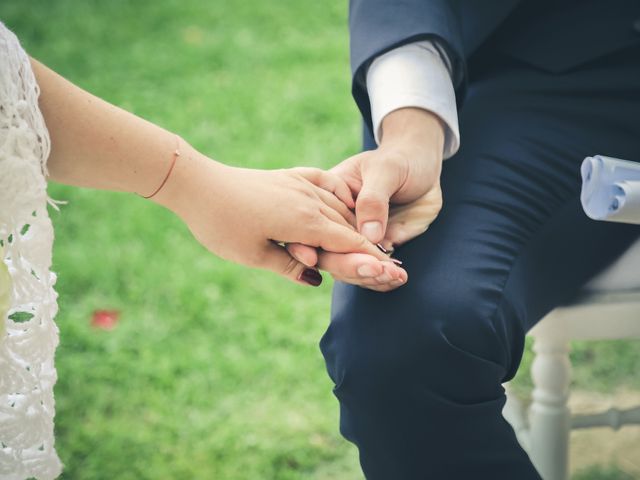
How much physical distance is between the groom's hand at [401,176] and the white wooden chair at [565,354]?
9.4 inches

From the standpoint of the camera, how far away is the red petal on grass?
5.94ft

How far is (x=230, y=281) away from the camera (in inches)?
75.8

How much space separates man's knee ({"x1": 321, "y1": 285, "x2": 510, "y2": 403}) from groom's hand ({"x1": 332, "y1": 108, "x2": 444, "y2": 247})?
0.10 metres

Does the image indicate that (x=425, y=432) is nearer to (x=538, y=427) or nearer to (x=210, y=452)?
(x=538, y=427)

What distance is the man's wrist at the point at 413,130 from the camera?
97 cm

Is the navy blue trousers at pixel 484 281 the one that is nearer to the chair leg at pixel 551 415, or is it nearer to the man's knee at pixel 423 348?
the man's knee at pixel 423 348

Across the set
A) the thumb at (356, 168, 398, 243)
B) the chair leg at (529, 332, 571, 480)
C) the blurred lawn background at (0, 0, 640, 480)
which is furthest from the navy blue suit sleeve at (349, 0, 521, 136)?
the blurred lawn background at (0, 0, 640, 480)

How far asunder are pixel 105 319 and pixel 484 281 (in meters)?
1.20

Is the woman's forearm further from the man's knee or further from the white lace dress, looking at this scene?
the man's knee

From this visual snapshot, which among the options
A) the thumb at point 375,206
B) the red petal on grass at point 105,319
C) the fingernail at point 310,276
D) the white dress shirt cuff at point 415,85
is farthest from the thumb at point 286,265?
the red petal on grass at point 105,319

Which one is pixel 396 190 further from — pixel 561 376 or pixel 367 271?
pixel 561 376

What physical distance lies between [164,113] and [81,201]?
0.50 meters

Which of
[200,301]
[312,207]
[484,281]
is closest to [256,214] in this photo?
[312,207]

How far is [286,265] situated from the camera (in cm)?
98
